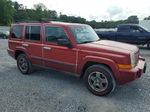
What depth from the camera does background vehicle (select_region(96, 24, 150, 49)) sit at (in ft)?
36.8

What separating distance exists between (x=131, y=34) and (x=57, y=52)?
869 cm

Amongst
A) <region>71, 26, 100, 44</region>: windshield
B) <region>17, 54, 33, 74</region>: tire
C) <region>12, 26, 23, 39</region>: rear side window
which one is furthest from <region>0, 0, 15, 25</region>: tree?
<region>71, 26, 100, 44</region>: windshield

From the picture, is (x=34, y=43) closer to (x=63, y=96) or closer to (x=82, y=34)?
(x=82, y=34)

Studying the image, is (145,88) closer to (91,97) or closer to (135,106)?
(135,106)

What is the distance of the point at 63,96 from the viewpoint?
3.79m

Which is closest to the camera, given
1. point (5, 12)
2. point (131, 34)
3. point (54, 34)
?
point (54, 34)

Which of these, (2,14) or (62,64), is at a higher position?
(2,14)

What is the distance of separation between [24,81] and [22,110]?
1.75 m

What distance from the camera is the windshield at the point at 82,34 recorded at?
422 cm

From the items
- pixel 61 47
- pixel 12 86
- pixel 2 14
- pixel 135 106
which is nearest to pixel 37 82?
pixel 12 86

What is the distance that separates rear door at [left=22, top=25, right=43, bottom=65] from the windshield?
1.23 meters

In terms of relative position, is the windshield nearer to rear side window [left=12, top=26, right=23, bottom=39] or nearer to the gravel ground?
the gravel ground

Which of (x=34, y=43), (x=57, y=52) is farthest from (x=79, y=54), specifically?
(x=34, y=43)

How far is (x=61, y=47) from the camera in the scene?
168 inches
